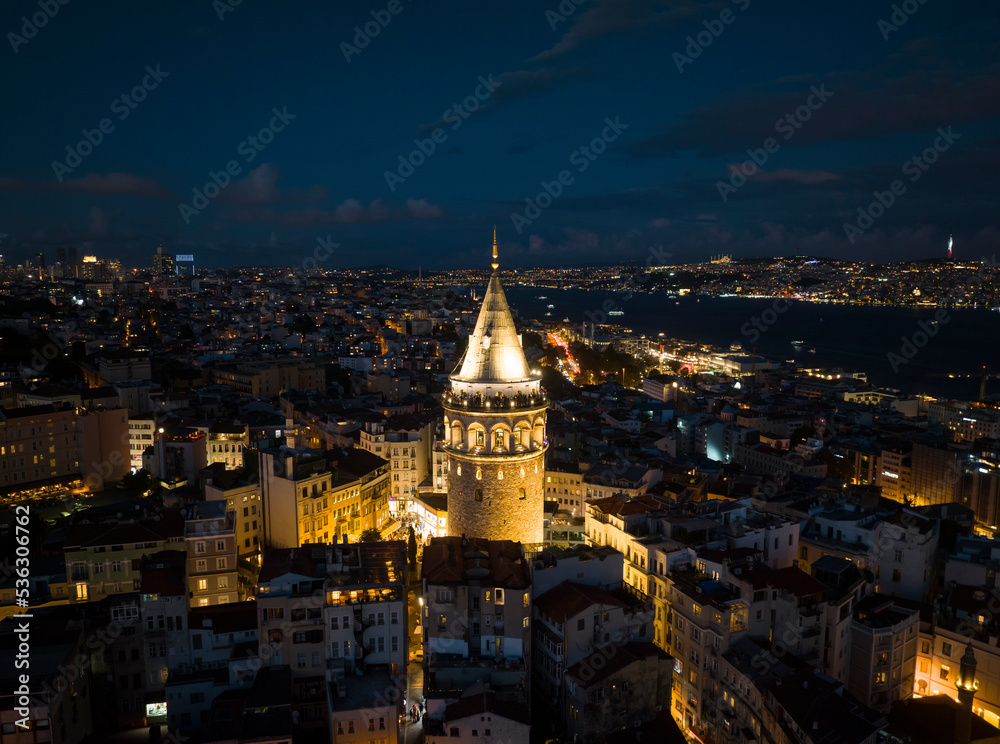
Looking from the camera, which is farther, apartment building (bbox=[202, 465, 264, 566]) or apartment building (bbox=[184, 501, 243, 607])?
apartment building (bbox=[202, 465, 264, 566])

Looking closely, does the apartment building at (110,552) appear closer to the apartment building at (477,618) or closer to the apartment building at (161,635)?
the apartment building at (161,635)

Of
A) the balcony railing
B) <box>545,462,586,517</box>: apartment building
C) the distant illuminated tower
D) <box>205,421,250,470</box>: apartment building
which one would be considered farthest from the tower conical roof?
<box>205,421,250,470</box>: apartment building

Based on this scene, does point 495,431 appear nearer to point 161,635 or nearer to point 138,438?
point 161,635

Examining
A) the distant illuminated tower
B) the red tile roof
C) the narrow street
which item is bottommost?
the narrow street

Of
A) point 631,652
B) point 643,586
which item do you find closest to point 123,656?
point 631,652

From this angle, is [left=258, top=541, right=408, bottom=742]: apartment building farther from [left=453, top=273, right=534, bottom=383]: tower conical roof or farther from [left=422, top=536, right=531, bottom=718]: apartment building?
[left=453, top=273, right=534, bottom=383]: tower conical roof

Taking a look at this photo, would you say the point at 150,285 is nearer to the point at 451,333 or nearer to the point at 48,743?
the point at 451,333
